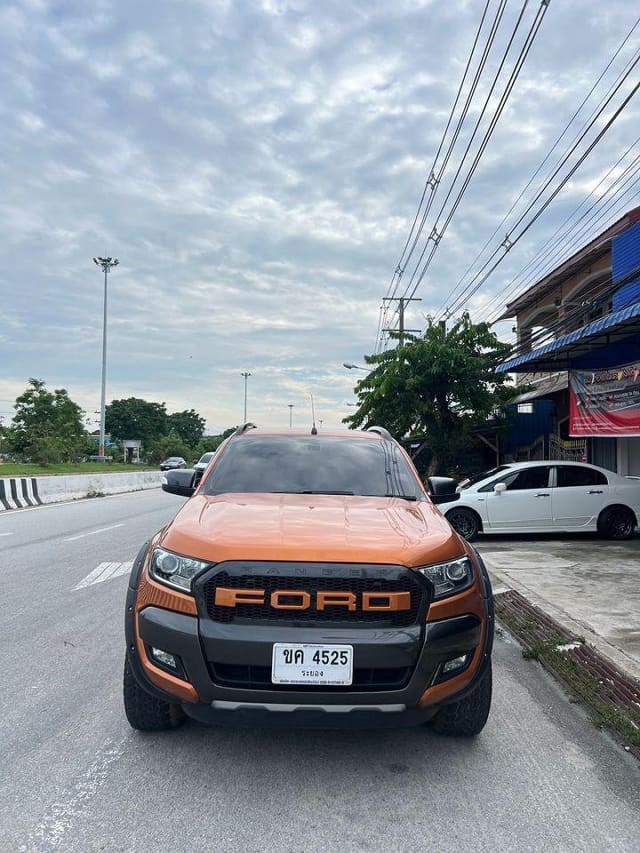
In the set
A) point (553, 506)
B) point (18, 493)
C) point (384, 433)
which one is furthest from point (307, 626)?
point (18, 493)

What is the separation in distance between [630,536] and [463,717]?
941 cm

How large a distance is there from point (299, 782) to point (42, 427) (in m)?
43.1

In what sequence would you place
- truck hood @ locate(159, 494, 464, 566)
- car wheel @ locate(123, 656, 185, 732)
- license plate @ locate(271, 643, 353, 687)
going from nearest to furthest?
license plate @ locate(271, 643, 353, 687) < truck hood @ locate(159, 494, 464, 566) < car wheel @ locate(123, 656, 185, 732)

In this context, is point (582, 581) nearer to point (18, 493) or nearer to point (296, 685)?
point (296, 685)

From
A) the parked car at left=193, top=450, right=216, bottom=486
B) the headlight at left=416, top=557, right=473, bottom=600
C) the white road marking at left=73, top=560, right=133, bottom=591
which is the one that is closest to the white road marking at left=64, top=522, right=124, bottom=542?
the parked car at left=193, top=450, right=216, bottom=486

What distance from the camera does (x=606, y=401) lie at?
11.9m

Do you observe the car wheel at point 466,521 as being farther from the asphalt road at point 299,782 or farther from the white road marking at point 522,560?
the asphalt road at point 299,782

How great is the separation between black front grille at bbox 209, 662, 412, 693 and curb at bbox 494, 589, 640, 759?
1.53 meters

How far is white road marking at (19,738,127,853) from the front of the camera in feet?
8.27

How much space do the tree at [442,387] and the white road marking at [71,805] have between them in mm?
15772

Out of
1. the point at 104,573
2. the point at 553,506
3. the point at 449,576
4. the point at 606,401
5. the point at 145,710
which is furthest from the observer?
the point at 606,401

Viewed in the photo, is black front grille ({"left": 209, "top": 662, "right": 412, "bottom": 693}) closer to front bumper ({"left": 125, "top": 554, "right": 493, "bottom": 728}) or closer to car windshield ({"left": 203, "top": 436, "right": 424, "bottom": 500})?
front bumper ({"left": 125, "top": 554, "right": 493, "bottom": 728})

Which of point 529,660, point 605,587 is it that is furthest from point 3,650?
point 605,587

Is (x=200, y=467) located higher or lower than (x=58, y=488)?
higher
